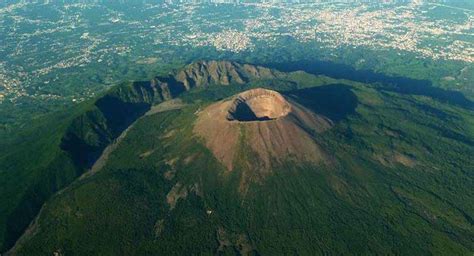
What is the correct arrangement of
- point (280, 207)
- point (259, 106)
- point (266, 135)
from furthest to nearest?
1. point (259, 106)
2. point (266, 135)
3. point (280, 207)

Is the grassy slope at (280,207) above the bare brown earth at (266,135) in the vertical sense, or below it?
below

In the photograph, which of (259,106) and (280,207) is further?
(259,106)

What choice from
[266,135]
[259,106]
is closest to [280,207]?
[266,135]

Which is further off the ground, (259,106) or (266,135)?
(266,135)

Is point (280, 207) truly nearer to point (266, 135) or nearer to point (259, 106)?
point (266, 135)

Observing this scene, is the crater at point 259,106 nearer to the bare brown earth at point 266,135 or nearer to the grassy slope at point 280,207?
the bare brown earth at point 266,135

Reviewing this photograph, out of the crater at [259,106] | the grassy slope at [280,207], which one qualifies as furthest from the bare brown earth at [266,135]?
the grassy slope at [280,207]
